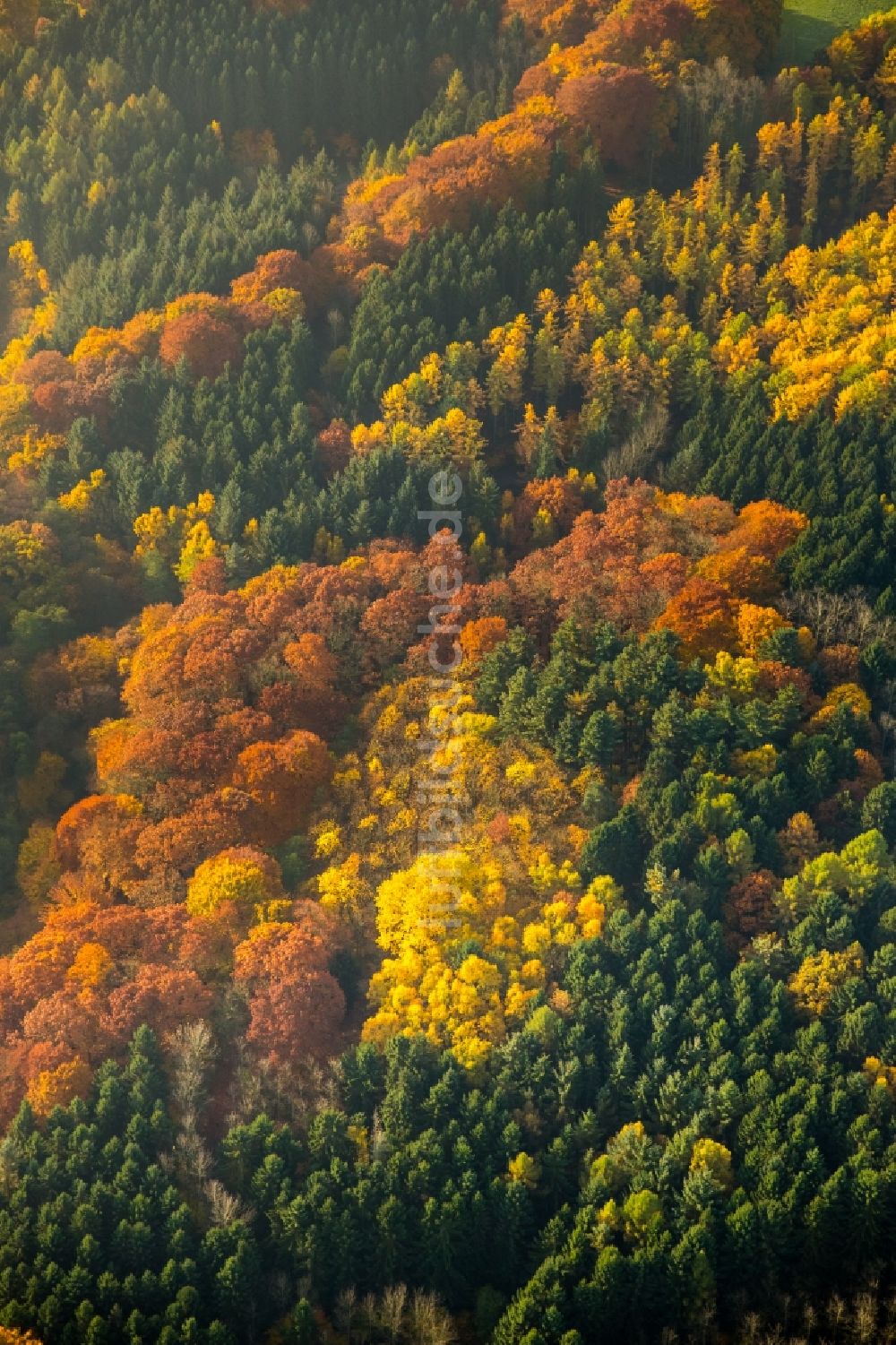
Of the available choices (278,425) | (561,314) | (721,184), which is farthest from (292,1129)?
(721,184)

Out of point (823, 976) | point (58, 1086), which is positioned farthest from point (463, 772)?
point (58, 1086)

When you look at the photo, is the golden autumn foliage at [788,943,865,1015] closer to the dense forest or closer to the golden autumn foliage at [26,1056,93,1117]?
the dense forest

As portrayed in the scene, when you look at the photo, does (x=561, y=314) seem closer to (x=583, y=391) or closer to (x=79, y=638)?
(x=583, y=391)

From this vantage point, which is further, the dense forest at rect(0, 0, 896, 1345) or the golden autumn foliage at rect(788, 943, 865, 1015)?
the golden autumn foliage at rect(788, 943, 865, 1015)

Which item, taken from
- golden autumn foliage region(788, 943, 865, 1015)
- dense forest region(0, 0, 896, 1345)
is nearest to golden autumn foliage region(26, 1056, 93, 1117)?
dense forest region(0, 0, 896, 1345)

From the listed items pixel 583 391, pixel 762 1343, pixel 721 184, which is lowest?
pixel 762 1343

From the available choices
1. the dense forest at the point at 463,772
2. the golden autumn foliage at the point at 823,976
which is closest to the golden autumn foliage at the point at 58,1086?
the dense forest at the point at 463,772

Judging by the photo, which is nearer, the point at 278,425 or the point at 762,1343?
the point at 762,1343

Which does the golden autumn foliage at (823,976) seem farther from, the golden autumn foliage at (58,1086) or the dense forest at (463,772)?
the golden autumn foliage at (58,1086)
